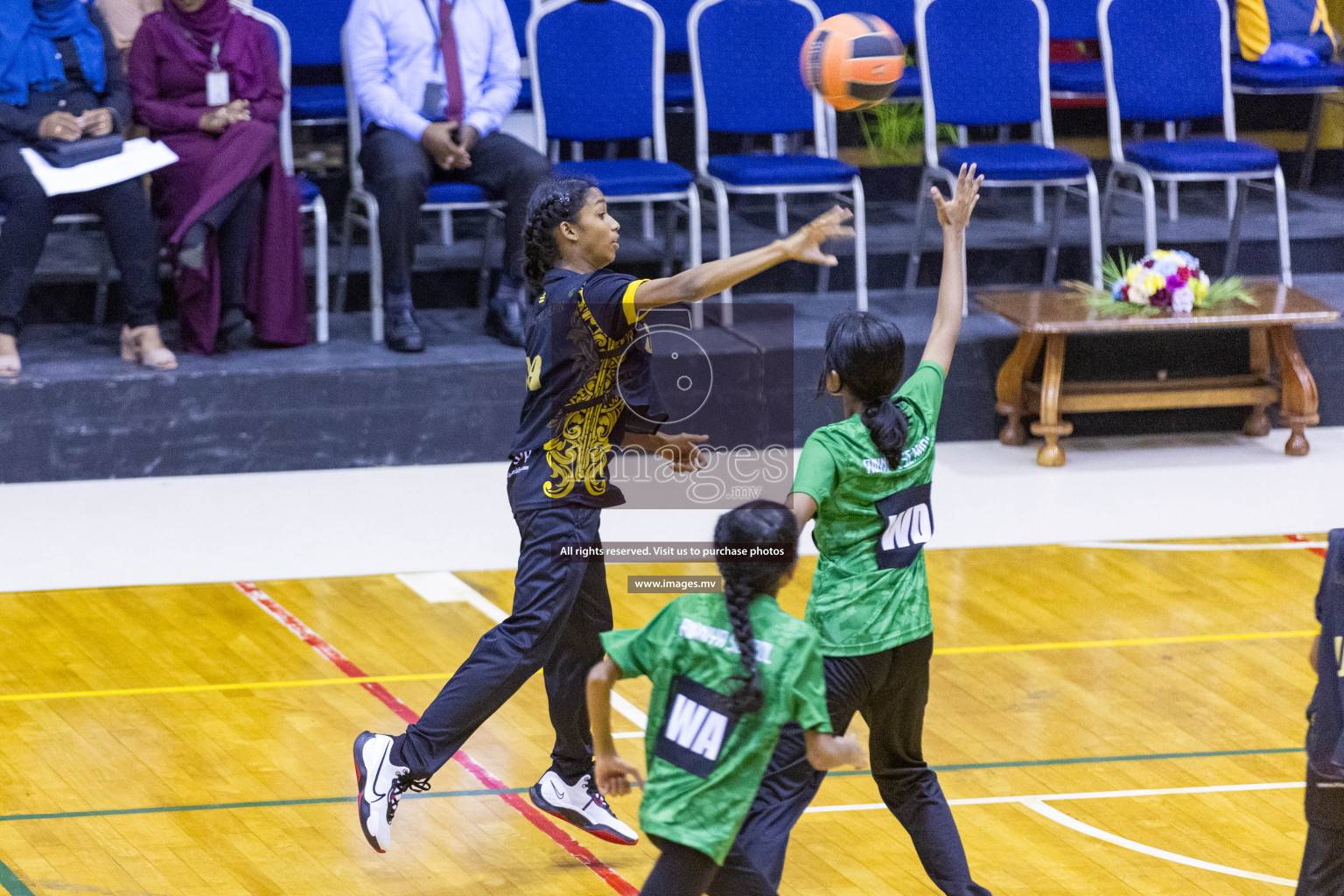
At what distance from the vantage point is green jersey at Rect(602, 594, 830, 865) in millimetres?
2736

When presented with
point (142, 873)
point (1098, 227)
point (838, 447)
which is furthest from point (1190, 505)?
point (142, 873)

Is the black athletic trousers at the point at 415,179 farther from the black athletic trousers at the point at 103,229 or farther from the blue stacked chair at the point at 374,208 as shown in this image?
the black athletic trousers at the point at 103,229

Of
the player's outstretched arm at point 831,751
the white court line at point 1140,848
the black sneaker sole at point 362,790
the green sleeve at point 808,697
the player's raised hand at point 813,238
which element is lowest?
the white court line at point 1140,848

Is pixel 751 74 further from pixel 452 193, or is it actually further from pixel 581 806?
pixel 581 806

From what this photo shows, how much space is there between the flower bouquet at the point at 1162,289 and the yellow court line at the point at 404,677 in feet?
6.63

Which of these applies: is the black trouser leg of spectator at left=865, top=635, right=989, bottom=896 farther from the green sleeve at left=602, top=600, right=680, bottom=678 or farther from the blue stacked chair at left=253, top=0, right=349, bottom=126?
the blue stacked chair at left=253, top=0, right=349, bottom=126

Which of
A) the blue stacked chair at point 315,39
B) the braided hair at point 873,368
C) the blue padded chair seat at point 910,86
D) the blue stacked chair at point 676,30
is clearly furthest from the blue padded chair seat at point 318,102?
the braided hair at point 873,368

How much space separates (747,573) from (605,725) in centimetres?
36

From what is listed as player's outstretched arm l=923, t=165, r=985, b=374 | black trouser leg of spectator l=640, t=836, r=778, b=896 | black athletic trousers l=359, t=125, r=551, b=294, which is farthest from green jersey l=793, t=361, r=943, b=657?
black athletic trousers l=359, t=125, r=551, b=294

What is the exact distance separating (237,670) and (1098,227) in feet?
14.4

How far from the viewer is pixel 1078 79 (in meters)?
8.23

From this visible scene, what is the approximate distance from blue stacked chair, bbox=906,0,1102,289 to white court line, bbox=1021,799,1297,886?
157 inches

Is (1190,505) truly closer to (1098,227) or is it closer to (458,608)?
(1098,227)

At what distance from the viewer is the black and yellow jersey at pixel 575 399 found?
3.56 meters
